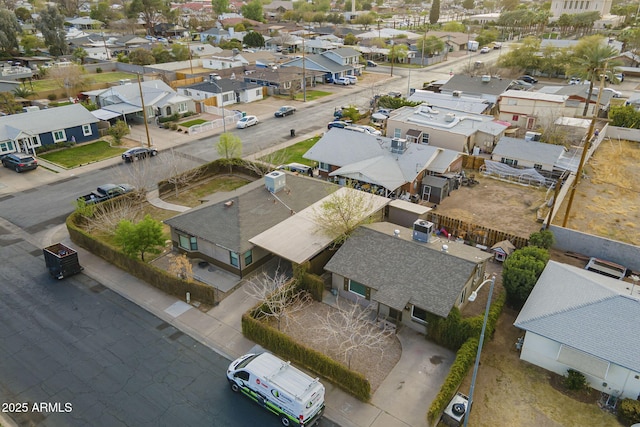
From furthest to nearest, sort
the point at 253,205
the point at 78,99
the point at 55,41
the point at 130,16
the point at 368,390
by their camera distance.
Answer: the point at 130,16, the point at 55,41, the point at 78,99, the point at 253,205, the point at 368,390

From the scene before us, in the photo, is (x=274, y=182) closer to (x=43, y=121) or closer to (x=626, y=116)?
(x=43, y=121)

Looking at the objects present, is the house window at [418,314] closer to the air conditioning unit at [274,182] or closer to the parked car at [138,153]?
the air conditioning unit at [274,182]

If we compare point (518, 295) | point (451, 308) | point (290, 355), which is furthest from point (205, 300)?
point (518, 295)

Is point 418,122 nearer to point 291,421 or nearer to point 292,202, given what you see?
point 292,202

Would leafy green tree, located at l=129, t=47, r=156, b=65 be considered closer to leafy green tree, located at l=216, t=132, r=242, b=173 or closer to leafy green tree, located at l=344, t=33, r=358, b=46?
leafy green tree, located at l=344, t=33, r=358, b=46

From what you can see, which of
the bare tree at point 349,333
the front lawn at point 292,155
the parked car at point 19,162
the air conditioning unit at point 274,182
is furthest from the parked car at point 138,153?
the bare tree at point 349,333

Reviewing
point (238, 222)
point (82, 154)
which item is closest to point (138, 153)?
point (82, 154)
